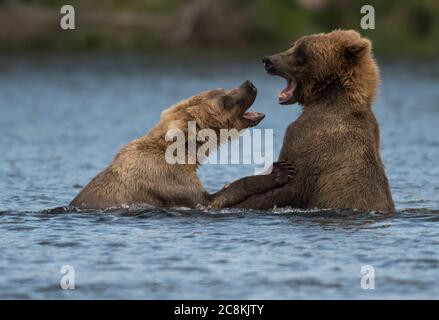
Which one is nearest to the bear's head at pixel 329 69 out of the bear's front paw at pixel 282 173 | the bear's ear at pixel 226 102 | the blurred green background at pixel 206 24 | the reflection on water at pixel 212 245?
the bear's ear at pixel 226 102

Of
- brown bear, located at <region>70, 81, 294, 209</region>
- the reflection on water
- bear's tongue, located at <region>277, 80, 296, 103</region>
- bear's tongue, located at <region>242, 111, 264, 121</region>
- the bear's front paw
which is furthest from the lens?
bear's tongue, located at <region>242, 111, 264, 121</region>

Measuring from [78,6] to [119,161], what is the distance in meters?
39.5

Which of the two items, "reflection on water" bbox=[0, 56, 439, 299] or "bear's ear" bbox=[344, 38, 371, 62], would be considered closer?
"reflection on water" bbox=[0, 56, 439, 299]

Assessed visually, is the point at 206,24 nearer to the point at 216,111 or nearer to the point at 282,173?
the point at 216,111

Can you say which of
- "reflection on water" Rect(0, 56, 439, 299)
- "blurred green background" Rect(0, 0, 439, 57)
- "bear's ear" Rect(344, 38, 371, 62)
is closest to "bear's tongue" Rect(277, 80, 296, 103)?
"bear's ear" Rect(344, 38, 371, 62)

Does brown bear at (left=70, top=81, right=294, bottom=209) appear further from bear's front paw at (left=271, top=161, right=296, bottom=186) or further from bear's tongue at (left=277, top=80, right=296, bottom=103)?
bear's tongue at (left=277, top=80, right=296, bottom=103)

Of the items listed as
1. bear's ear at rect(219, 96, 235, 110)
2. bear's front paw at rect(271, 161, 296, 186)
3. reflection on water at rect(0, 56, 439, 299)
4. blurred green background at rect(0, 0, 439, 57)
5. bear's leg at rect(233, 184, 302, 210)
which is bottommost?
reflection on water at rect(0, 56, 439, 299)

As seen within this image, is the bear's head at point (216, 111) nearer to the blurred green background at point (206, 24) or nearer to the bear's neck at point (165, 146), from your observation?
the bear's neck at point (165, 146)

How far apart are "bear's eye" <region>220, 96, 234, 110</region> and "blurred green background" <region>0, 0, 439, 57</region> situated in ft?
115

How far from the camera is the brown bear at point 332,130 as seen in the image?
10992 mm

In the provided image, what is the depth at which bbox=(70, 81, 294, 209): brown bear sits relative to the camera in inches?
444

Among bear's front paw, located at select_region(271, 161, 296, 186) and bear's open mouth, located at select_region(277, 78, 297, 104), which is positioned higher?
bear's open mouth, located at select_region(277, 78, 297, 104)

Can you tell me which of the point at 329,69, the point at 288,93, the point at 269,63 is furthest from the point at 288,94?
the point at 329,69
